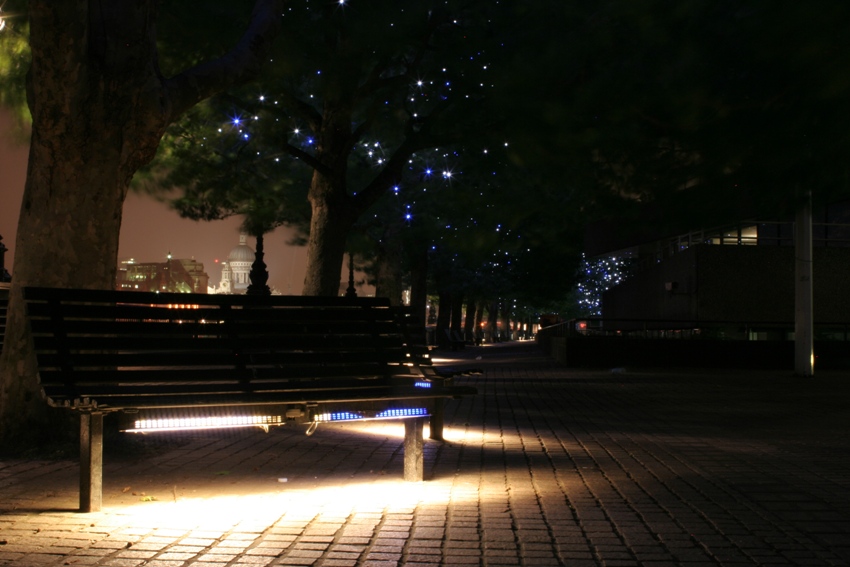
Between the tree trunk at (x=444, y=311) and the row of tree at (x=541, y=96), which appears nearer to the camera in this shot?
the row of tree at (x=541, y=96)

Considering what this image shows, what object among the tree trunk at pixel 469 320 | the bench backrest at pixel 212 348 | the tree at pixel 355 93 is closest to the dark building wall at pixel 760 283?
the tree at pixel 355 93

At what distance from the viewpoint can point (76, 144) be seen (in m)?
8.52

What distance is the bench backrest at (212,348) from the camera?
20.7 ft

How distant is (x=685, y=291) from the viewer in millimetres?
34625

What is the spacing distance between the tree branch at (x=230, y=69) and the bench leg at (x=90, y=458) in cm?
380

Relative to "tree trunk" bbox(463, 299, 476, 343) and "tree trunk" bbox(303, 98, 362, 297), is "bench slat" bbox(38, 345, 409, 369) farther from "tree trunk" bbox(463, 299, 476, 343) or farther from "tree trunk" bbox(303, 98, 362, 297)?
"tree trunk" bbox(463, 299, 476, 343)

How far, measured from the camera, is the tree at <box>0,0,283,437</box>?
8.41 meters

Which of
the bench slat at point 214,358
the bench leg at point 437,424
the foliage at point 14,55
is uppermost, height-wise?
the foliage at point 14,55

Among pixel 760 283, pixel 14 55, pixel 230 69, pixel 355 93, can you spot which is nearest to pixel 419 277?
pixel 760 283

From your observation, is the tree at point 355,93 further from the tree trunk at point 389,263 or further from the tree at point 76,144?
the tree trunk at point 389,263

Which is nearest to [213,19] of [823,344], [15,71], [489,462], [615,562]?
[15,71]

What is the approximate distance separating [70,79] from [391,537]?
4.95m

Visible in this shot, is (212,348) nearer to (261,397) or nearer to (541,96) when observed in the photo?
(261,397)

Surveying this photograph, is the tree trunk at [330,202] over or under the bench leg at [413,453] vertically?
over
